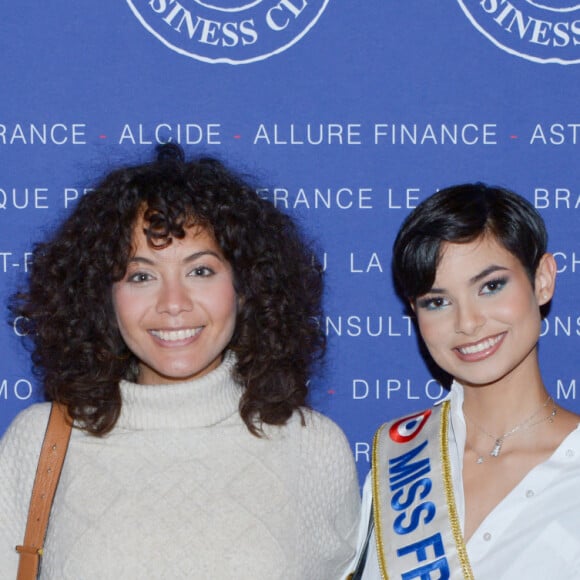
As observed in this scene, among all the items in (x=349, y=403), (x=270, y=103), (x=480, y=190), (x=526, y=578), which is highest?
(x=270, y=103)

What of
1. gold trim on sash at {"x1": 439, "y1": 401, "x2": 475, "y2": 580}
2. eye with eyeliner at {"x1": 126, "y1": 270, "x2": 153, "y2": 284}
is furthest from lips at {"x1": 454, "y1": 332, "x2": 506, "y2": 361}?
eye with eyeliner at {"x1": 126, "y1": 270, "x2": 153, "y2": 284}

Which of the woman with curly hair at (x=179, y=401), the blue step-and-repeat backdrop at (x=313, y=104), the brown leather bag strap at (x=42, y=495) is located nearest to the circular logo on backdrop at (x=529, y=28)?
the blue step-and-repeat backdrop at (x=313, y=104)

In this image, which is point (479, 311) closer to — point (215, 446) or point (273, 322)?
point (273, 322)

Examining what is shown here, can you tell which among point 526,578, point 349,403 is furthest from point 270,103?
point 526,578

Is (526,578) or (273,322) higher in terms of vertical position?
(273,322)

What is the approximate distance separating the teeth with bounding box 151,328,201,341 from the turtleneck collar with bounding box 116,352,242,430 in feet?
0.39

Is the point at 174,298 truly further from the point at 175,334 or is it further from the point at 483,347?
the point at 483,347

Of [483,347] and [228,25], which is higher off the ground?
[228,25]

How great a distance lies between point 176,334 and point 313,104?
2.39ft

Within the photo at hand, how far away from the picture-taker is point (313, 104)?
2311 millimetres

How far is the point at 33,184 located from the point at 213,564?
1.04 m

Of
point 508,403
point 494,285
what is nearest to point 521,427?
point 508,403

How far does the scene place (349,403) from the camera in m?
2.40

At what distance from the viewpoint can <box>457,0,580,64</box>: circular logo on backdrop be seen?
2.29 m
